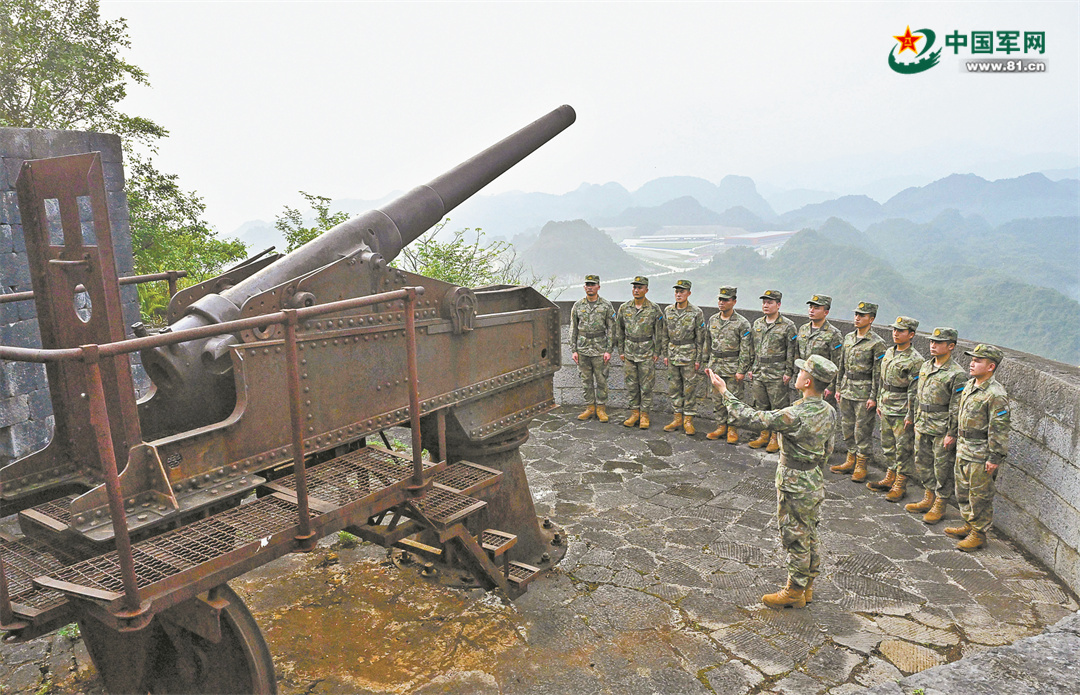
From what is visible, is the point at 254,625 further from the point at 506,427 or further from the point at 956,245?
the point at 956,245

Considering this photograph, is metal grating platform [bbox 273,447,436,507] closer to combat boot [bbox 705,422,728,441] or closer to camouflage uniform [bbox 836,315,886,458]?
camouflage uniform [bbox 836,315,886,458]

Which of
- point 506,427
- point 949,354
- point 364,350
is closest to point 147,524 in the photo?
point 364,350

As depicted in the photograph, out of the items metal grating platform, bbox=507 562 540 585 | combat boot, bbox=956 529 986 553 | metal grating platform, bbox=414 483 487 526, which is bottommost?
combat boot, bbox=956 529 986 553

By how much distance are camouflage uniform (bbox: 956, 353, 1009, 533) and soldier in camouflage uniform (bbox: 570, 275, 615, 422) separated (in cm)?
481

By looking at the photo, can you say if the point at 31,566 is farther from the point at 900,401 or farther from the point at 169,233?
the point at 169,233

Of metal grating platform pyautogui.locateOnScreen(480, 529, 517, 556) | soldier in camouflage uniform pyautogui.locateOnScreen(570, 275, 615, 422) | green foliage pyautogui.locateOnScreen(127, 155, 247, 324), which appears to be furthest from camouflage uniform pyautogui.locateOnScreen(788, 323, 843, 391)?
green foliage pyautogui.locateOnScreen(127, 155, 247, 324)

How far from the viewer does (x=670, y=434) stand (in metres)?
9.34

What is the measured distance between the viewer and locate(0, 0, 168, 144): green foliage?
13.7 m

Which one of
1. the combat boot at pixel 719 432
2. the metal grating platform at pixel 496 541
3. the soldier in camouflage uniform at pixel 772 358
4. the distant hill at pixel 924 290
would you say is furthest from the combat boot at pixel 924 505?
the distant hill at pixel 924 290

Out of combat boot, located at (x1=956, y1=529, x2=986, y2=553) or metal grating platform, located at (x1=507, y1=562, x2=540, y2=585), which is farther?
combat boot, located at (x1=956, y1=529, x2=986, y2=553)

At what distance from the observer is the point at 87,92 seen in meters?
14.9

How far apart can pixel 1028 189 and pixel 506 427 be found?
153903 millimetres

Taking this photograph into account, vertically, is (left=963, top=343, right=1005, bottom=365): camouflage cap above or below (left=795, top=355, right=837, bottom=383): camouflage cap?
below

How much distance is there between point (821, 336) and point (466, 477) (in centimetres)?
499
